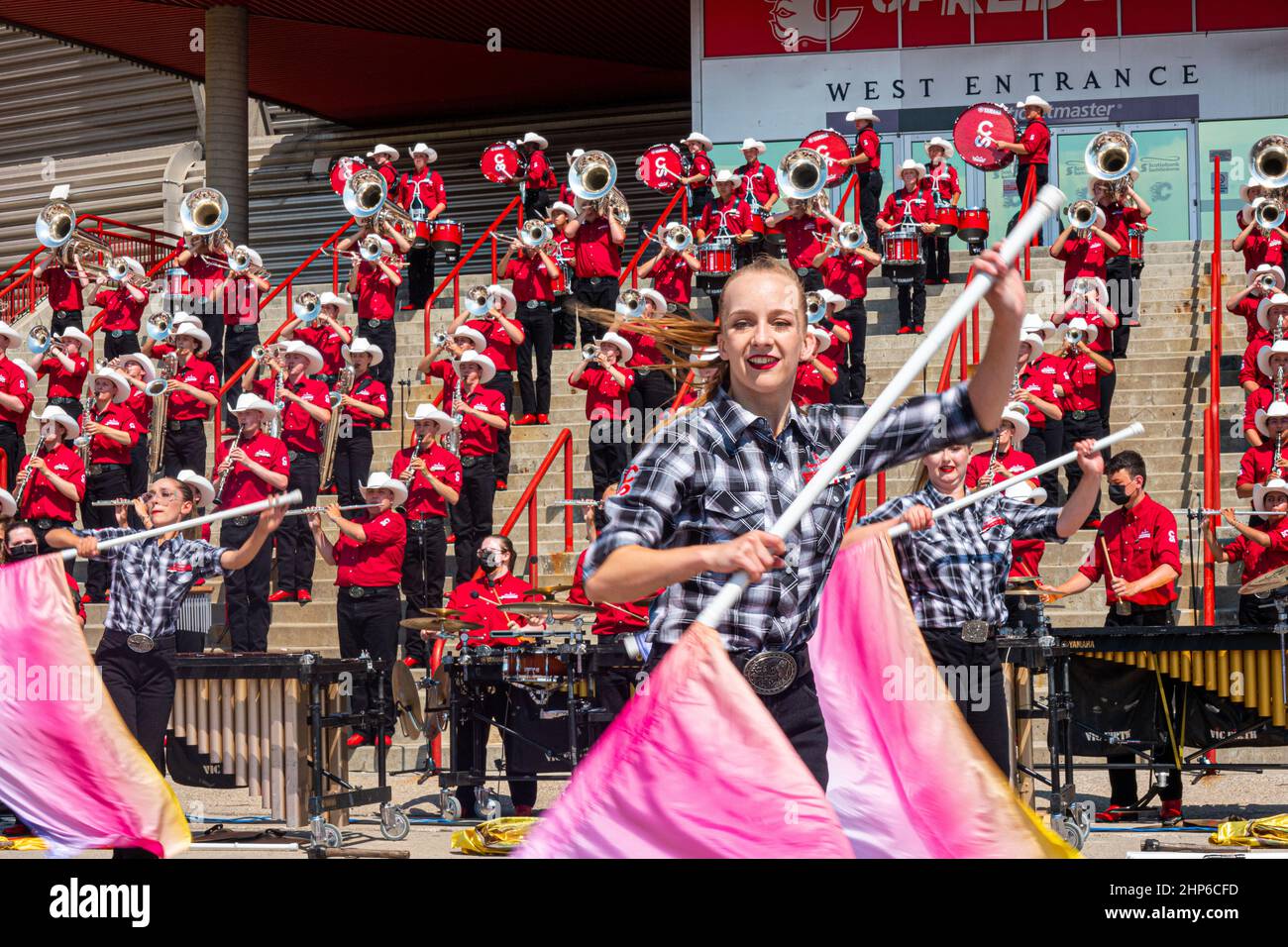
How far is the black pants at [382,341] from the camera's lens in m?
14.8

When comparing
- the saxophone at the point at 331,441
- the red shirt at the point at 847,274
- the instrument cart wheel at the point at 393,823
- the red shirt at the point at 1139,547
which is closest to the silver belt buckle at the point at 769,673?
the instrument cart wheel at the point at 393,823

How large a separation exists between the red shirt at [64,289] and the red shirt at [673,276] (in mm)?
5484

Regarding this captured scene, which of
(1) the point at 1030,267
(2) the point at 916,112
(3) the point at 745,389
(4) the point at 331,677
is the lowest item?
(4) the point at 331,677

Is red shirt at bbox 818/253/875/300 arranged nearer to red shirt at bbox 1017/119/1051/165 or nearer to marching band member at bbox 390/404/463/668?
red shirt at bbox 1017/119/1051/165

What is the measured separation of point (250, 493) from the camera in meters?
12.1

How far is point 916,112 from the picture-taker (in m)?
20.7

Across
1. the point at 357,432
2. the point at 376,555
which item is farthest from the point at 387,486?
the point at 357,432

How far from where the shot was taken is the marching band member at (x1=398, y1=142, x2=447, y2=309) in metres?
16.9

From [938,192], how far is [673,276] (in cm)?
252

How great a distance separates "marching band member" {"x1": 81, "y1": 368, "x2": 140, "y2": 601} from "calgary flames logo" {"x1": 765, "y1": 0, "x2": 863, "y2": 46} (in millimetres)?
10539

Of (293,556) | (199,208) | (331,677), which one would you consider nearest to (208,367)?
(293,556)

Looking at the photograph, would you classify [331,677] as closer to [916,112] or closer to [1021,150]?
[1021,150]

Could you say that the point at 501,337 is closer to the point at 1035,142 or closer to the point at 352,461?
the point at 352,461
